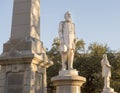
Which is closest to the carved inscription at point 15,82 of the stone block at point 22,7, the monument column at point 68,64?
the monument column at point 68,64

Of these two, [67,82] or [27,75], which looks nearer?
[67,82]

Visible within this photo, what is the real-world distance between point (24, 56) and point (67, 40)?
1565mm

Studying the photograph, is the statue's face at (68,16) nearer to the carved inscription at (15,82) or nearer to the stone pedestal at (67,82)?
the stone pedestal at (67,82)

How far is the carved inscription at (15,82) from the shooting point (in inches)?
413

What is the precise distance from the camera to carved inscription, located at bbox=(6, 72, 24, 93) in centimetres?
1050

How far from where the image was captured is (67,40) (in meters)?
10.6

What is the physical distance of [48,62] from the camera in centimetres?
1163

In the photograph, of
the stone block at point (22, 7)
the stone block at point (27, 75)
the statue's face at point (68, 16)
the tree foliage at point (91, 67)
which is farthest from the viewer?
the tree foliage at point (91, 67)

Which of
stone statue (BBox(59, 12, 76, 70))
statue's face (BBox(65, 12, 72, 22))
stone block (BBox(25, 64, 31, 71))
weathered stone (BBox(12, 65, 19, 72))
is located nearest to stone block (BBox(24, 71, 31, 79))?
stone block (BBox(25, 64, 31, 71))

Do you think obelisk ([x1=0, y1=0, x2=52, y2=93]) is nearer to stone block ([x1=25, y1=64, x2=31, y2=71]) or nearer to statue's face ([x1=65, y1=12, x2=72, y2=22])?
stone block ([x1=25, y1=64, x2=31, y2=71])

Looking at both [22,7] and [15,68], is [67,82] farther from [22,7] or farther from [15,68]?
[22,7]

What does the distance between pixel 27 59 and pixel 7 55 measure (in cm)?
78

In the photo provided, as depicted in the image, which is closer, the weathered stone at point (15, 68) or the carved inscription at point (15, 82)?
the carved inscription at point (15, 82)

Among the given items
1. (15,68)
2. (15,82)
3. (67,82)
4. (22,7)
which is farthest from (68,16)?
(15,82)
